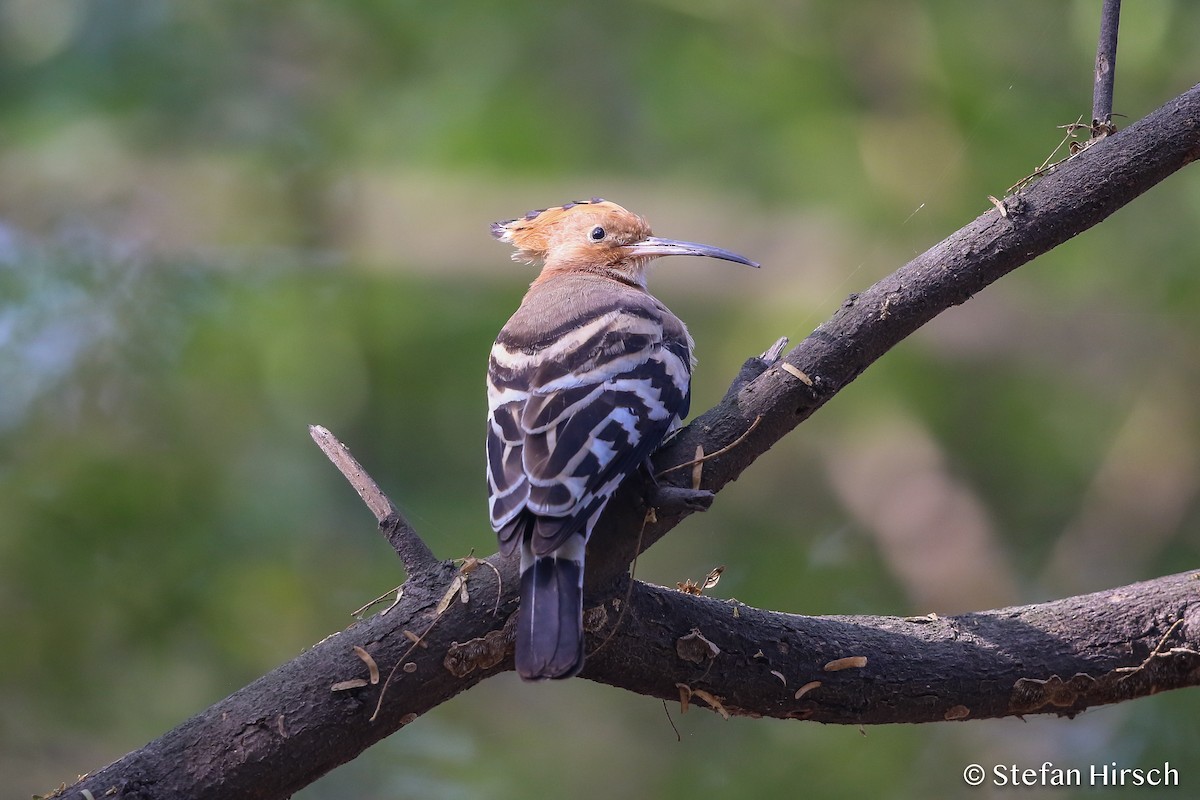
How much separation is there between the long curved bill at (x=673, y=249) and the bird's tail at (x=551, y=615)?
1.42 meters

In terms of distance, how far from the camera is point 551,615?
1.91 m

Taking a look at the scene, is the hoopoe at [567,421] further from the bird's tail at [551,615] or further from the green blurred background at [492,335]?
the green blurred background at [492,335]

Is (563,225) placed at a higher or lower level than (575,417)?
higher

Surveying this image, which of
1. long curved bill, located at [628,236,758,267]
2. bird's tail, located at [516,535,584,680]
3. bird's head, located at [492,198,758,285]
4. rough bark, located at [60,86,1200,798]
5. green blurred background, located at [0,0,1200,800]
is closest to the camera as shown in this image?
bird's tail, located at [516,535,584,680]

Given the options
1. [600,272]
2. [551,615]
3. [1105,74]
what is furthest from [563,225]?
[551,615]

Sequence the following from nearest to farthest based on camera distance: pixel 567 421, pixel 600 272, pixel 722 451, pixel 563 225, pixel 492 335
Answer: pixel 722 451, pixel 567 421, pixel 600 272, pixel 563 225, pixel 492 335

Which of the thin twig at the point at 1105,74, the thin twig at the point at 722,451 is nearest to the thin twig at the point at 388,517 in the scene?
the thin twig at the point at 722,451

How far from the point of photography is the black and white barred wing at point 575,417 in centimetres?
208

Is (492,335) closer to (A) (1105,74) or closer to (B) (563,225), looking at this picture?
(B) (563,225)

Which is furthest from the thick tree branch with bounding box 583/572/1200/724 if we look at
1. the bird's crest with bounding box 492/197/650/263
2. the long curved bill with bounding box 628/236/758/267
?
the bird's crest with bounding box 492/197/650/263

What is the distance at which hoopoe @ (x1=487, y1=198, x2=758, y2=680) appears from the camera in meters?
1.94

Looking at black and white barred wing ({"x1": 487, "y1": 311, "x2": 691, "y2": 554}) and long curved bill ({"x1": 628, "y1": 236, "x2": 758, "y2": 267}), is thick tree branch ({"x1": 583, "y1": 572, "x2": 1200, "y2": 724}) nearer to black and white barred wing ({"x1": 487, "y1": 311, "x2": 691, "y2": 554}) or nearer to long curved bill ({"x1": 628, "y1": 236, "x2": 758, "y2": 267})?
→ black and white barred wing ({"x1": 487, "y1": 311, "x2": 691, "y2": 554})

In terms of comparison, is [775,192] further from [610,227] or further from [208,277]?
[208,277]

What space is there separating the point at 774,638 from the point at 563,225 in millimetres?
1639
